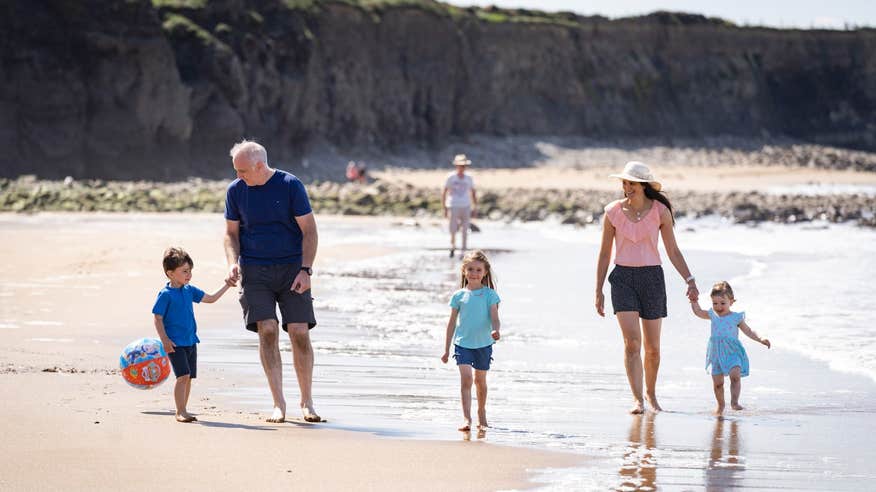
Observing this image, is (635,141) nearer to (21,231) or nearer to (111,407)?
(21,231)

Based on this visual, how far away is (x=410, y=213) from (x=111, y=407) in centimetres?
2579

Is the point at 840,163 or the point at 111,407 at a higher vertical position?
the point at 840,163

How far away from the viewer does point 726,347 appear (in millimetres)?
8258

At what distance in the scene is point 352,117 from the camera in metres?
55.1

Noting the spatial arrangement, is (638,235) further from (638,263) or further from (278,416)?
(278,416)

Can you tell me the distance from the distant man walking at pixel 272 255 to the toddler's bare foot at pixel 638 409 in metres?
1.92

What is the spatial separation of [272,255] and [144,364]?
92 cm

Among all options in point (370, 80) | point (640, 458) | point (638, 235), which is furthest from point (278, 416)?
point (370, 80)

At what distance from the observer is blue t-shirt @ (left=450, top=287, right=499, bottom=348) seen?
7445 millimetres

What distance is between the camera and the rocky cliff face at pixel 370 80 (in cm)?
4116

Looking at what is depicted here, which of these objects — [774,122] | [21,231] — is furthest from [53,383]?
[774,122]

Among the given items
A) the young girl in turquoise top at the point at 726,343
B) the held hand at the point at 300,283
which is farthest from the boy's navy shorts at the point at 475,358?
the young girl in turquoise top at the point at 726,343

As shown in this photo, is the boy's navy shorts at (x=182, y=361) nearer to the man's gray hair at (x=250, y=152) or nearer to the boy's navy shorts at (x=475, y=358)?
the man's gray hair at (x=250, y=152)

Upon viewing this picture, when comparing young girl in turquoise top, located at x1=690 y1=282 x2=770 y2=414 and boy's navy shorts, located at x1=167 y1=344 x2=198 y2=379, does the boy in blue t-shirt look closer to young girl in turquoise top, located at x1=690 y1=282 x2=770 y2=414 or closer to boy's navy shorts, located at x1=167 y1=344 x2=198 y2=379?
boy's navy shorts, located at x1=167 y1=344 x2=198 y2=379
